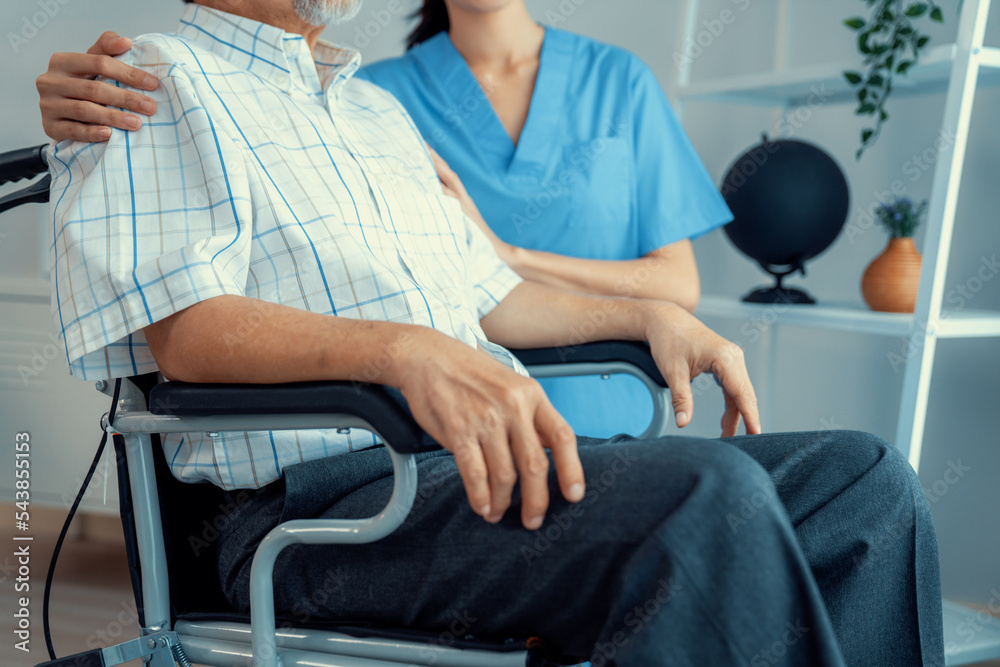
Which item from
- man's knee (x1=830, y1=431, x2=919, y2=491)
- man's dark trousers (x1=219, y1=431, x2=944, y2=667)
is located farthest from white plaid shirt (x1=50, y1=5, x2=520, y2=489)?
man's knee (x1=830, y1=431, x2=919, y2=491)

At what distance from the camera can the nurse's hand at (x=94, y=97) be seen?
791mm

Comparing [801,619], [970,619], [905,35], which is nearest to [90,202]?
[801,619]

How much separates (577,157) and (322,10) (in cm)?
55

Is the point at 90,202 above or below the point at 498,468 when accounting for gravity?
above

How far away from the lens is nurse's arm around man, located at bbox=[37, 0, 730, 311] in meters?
1.44

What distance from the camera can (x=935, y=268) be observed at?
4.64 feet

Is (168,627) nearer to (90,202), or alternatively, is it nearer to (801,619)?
(90,202)

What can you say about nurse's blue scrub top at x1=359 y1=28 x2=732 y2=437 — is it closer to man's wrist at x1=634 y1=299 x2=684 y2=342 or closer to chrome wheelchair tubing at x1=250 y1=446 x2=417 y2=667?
man's wrist at x1=634 y1=299 x2=684 y2=342

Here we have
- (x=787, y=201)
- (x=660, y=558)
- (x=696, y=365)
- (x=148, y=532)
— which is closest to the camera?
(x=660, y=558)

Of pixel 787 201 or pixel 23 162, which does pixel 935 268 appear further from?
pixel 23 162

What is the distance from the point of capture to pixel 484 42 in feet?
4.90

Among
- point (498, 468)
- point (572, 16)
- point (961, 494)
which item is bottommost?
point (961, 494)

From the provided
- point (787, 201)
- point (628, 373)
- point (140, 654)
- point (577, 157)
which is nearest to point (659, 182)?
point (577, 157)

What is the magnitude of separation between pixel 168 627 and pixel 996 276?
1.73 m
